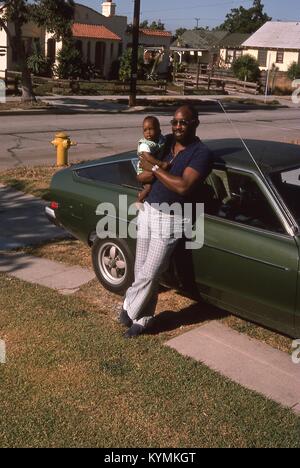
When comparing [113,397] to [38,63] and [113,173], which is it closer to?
[113,173]

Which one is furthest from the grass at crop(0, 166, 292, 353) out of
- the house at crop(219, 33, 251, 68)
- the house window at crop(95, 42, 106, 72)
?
the house at crop(219, 33, 251, 68)

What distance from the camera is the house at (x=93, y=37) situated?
37.8 m

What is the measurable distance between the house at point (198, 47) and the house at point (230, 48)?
0.85 m

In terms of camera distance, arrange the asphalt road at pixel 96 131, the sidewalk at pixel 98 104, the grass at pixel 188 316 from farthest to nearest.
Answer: the sidewalk at pixel 98 104
the asphalt road at pixel 96 131
the grass at pixel 188 316

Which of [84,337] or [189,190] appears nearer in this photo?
[189,190]

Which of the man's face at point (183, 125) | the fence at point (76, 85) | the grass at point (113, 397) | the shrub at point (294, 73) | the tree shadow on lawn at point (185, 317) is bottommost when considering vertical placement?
the grass at point (113, 397)

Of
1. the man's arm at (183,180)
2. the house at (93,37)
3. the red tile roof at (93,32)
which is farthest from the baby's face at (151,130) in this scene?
the red tile roof at (93,32)

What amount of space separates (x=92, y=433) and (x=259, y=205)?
205 centimetres

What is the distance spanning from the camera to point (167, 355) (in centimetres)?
425

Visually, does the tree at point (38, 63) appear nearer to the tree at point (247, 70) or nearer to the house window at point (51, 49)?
the house window at point (51, 49)

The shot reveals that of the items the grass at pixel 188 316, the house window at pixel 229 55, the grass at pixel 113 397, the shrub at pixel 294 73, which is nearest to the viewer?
the grass at pixel 113 397

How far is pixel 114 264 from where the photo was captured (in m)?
5.28
